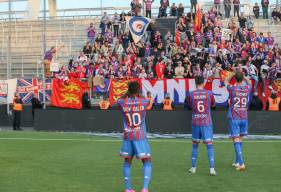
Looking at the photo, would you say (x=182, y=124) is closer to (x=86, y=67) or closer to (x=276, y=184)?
(x=86, y=67)

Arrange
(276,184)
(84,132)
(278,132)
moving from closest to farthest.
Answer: (276,184), (278,132), (84,132)

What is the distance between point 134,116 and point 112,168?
364cm

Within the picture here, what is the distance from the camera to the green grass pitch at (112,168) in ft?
37.8

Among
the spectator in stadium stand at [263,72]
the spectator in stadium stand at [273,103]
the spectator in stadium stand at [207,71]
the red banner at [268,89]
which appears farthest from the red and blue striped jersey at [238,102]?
the spectator in stadium stand at [207,71]

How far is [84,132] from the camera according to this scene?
25141 mm

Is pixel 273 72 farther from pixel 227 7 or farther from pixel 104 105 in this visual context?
pixel 227 7

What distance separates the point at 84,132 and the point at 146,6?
1448cm

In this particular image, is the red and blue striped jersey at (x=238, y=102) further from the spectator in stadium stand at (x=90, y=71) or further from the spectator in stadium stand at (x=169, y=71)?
the spectator in stadium stand at (x=90, y=71)

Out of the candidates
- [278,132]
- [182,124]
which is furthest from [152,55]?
[278,132]

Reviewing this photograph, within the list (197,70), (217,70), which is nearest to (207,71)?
(217,70)

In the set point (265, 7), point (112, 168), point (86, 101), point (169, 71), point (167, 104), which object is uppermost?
point (265, 7)

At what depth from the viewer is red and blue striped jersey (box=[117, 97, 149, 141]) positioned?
35.0 feet

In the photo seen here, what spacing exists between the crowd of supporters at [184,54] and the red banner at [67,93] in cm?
106

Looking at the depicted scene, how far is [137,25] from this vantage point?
31891 millimetres
